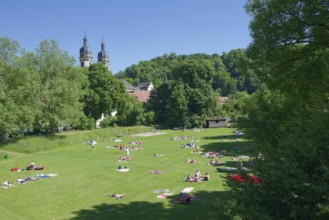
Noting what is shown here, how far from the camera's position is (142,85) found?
417ft

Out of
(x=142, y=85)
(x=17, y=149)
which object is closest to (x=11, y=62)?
(x=17, y=149)

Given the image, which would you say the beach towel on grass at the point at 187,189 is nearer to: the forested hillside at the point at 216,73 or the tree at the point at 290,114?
the tree at the point at 290,114

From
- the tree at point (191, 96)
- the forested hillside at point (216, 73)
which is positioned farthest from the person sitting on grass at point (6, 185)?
the forested hillside at point (216, 73)

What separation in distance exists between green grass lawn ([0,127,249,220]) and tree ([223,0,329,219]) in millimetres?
1727

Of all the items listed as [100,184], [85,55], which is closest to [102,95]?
[100,184]

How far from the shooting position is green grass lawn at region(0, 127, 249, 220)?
62.3ft

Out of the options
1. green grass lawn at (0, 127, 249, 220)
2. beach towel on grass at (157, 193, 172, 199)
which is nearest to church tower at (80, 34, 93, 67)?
green grass lawn at (0, 127, 249, 220)

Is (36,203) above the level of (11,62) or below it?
below

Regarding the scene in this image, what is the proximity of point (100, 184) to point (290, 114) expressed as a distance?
52.8ft

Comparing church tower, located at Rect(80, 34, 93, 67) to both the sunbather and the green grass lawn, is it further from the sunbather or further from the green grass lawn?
the sunbather

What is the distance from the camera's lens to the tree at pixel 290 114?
8.03m

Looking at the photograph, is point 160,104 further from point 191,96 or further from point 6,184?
point 6,184

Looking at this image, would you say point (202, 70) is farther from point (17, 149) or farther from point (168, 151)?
point (17, 149)

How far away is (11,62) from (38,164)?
18258mm
